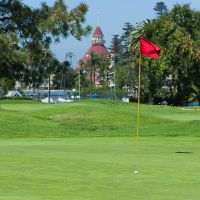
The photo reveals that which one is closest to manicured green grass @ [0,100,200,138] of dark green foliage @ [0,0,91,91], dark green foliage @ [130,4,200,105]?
dark green foliage @ [0,0,91,91]

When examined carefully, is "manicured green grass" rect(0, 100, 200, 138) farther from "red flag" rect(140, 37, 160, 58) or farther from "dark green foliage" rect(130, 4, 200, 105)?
"dark green foliage" rect(130, 4, 200, 105)

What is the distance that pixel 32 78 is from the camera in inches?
1111
